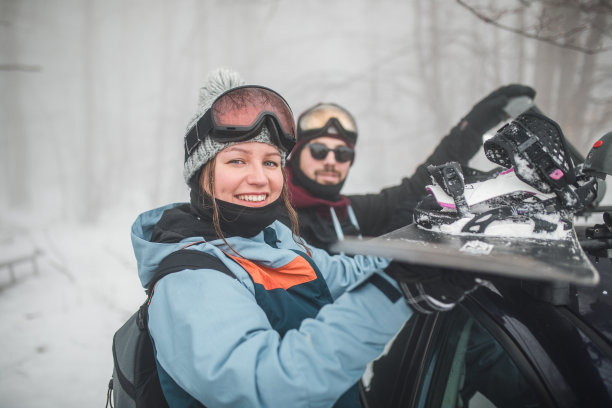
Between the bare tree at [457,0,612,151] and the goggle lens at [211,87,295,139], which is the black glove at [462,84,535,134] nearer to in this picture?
the bare tree at [457,0,612,151]

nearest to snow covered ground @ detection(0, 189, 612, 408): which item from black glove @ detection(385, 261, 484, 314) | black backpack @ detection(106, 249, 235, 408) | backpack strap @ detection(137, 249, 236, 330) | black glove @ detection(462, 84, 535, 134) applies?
black glove @ detection(462, 84, 535, 134)

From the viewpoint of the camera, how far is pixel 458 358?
1.31 metres

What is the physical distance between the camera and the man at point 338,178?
2.66 metres

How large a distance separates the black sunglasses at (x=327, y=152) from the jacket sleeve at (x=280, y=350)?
209 cm

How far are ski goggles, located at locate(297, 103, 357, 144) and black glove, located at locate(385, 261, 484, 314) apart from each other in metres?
2.31

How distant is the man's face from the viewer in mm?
2898

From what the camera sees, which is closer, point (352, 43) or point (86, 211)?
point (352, 43)

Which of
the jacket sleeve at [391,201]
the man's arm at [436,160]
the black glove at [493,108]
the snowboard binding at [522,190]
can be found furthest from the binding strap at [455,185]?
the jacket sleeve at [391,201]

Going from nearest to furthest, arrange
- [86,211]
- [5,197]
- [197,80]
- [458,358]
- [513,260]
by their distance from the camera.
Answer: [513,260] < [458,358] < [86,211] < [197,80] < [5,197]

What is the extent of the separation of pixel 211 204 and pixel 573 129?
5.53 meters

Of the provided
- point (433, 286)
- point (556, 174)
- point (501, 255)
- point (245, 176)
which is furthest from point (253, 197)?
point (556, 174)

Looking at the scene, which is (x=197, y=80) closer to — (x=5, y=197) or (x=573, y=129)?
(x=5, y=197)

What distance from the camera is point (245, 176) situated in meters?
1.49

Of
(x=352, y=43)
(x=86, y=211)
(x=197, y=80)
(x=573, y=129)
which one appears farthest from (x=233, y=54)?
(x=573, y=129)
